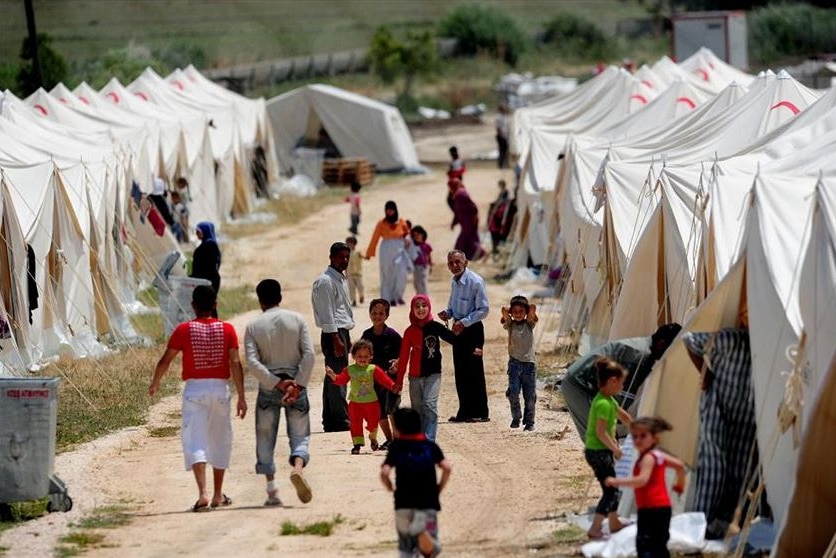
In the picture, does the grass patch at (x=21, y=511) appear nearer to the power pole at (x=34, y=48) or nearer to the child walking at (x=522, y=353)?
the child walking at (x=522, y=353)

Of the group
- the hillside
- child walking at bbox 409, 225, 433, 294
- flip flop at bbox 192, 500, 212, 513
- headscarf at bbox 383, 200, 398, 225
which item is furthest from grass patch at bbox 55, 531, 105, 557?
the hillside

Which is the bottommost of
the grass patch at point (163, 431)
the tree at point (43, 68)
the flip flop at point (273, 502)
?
the grass patch at point (163, 431)

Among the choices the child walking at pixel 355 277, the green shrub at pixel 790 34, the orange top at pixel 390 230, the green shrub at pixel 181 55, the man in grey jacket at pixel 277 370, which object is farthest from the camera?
the green shrub at pixel 790 34

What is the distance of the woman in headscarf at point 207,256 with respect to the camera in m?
18.8

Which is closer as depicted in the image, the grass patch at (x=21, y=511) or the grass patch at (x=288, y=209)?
the grass patch at (x=21, y=511)

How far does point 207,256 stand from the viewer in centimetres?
1892

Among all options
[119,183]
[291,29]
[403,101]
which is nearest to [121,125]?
[119,183]

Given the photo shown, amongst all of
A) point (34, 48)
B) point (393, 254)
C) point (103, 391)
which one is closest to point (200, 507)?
point (103, 391)

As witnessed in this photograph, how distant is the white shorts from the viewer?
11070mm

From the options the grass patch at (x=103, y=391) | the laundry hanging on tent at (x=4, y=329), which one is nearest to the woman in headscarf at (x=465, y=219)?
the grass patch at (x=103, y=391)

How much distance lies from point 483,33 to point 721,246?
50.3 m

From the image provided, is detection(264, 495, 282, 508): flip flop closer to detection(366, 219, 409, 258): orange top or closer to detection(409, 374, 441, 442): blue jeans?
detection(409, 374, 441, 442): blue jeans

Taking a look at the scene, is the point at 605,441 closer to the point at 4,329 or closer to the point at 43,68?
the point at 4,329

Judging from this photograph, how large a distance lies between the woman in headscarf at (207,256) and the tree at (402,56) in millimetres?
35671
